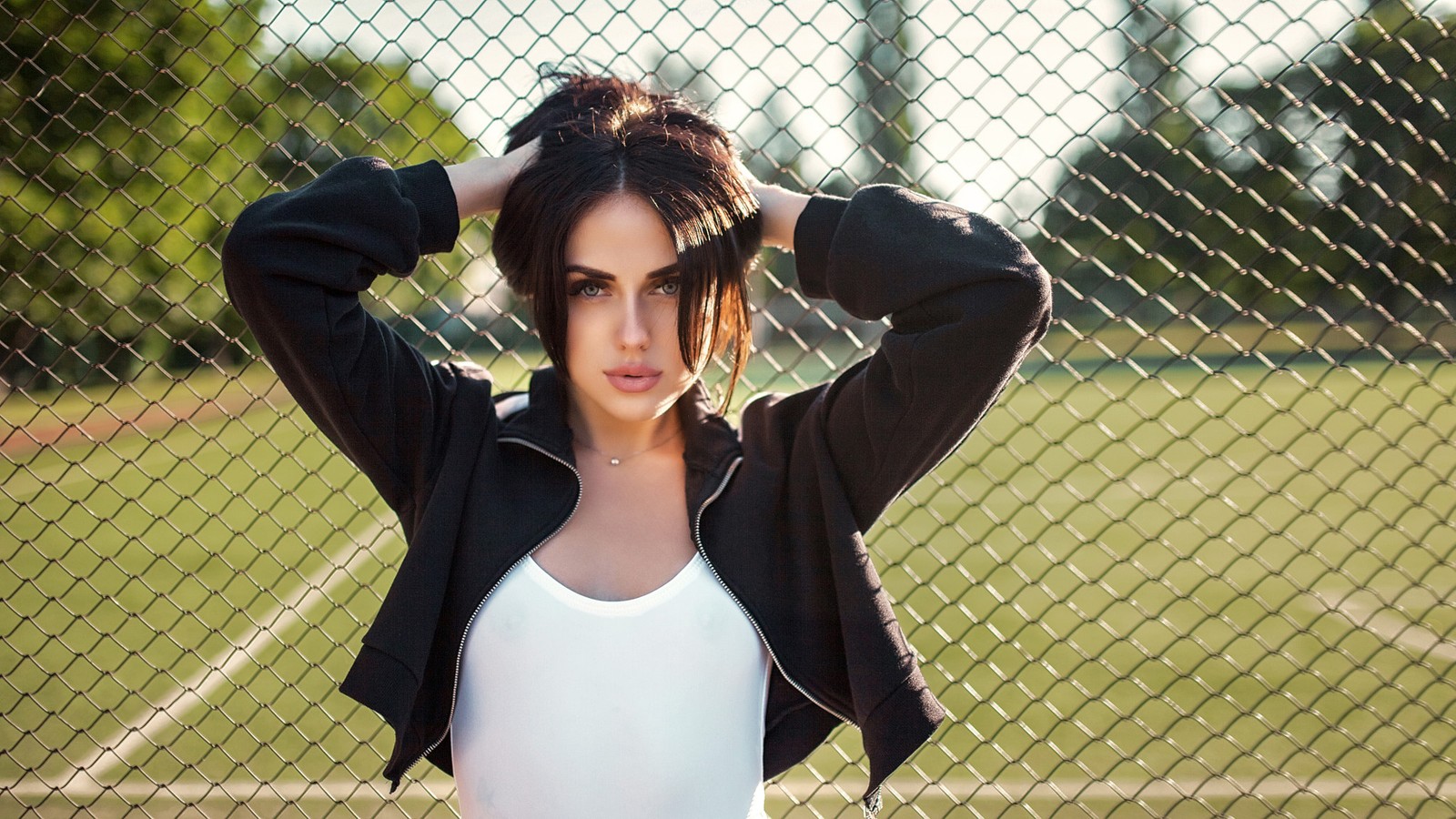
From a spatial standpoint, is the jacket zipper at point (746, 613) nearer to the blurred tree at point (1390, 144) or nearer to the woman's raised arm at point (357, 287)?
the woman's raised arm at point (357, 287)

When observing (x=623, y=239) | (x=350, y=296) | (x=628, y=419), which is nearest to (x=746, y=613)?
(x=628, y=419)

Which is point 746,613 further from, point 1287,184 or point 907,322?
point 1287,184

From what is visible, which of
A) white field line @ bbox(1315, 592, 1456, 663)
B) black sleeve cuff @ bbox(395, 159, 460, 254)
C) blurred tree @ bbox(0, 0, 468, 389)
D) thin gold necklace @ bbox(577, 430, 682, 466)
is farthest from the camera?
white field line @ bbox(1315, 592, 1456, 663)

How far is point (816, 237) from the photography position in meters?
1.35

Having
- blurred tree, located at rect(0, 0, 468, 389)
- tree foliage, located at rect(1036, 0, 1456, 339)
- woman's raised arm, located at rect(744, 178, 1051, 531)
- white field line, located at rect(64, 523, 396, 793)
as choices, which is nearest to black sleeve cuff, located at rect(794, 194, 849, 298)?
woman's raised arm, located at rect(744, 178, 1051, 531)

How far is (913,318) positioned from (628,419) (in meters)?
0.40

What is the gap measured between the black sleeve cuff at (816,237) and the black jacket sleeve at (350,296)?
1.60ft

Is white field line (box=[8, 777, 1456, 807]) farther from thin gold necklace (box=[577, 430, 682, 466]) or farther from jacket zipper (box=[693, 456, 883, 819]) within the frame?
thin gold necklace (box=[577, 430, 682, 466])

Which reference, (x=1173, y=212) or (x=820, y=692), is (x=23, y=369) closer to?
(x=820, y=692)

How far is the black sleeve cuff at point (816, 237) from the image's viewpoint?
1.35 metres

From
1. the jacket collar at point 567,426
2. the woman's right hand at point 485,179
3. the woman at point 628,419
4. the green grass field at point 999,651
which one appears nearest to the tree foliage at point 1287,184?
the green grass field at point 999,651

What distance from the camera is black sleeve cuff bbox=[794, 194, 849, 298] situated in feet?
4.42

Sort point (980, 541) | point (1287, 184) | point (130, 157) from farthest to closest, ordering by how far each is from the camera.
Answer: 1. point (1287, 184)
2. point (130, 157)
3. point (980, 541)

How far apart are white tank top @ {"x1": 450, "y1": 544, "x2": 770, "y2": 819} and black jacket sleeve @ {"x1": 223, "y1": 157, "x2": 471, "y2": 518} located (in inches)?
10.1
